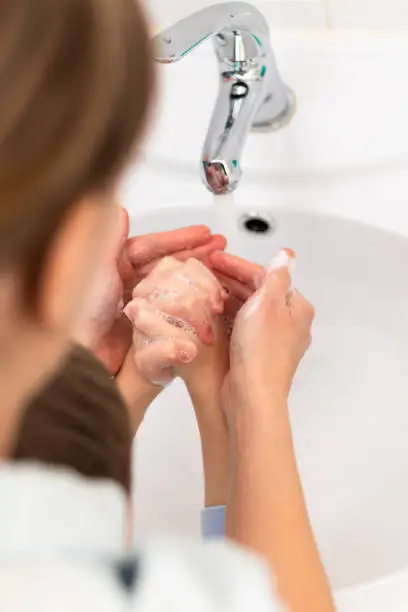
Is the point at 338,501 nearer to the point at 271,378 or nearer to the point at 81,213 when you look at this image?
the point at 271,378

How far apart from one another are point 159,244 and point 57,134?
1.29 feet

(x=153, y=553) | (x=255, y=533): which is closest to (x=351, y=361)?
(x=255, y=533)

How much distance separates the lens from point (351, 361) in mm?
721

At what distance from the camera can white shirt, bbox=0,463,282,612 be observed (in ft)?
0.93

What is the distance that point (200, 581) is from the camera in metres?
0.31

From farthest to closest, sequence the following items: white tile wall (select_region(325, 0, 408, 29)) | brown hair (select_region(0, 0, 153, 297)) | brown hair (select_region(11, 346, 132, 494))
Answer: white tile wall (select_region(325, 0, 408, 29)), brown hair (select_region(11, 346, 132, 494)), brown hair (select_region(0, 0, 153, 297))

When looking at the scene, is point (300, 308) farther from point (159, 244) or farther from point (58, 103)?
point (58, 103)

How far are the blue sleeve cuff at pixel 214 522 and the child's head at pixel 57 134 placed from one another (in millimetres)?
316

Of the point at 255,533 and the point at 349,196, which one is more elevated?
the point at 349,196

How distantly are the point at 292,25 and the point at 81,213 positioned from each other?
48 cm

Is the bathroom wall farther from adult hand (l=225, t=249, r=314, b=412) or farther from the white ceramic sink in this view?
adult hand (l=225, t=249, r=314, b=412)

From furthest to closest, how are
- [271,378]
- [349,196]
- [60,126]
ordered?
[349,196], [271,378], [60,126]

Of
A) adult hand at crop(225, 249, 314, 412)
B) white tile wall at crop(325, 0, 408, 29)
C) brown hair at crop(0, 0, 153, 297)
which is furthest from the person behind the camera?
white tile wall at crop(325, 0, 408, 29)

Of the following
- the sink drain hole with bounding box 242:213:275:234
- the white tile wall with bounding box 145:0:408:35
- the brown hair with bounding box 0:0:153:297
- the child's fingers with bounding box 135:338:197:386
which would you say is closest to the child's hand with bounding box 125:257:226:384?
the child's fingers with bounding box 135:338:197:386
